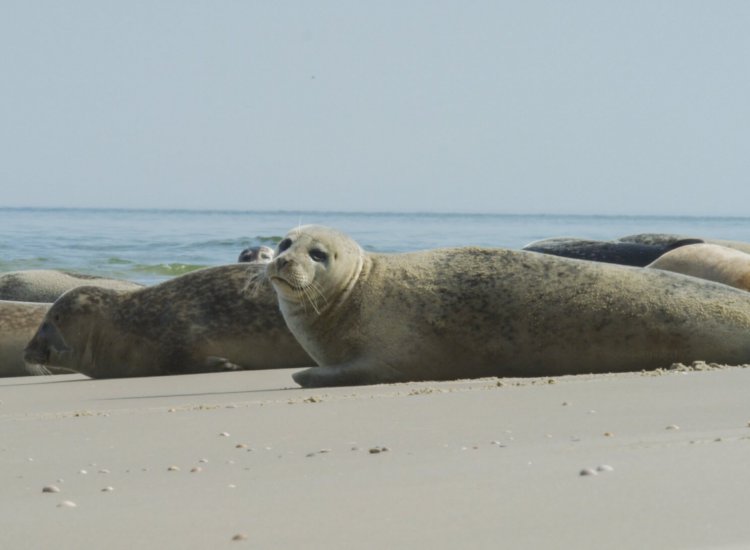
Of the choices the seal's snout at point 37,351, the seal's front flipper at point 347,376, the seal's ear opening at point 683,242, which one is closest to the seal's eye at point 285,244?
the seal's front flipper at point 347,376

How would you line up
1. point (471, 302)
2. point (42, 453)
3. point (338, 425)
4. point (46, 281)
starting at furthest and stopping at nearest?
point (46, 281), point (471, 302), point (338, 425), point (42, 453)

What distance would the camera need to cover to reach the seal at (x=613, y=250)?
11664mm

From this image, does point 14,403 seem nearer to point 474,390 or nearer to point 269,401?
point 269,401

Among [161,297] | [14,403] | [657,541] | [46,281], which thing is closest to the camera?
[657,541]

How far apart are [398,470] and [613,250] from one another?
9133 millimetres

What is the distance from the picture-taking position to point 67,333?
313 inches

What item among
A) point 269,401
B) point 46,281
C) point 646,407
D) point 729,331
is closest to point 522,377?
point 729,331

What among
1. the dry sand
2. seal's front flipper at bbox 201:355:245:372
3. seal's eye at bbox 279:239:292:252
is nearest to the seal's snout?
seal's front flipper at bbox 201:355:245:372

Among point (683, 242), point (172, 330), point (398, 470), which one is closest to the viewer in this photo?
point (398, 470)

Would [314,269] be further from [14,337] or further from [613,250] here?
[613,250]

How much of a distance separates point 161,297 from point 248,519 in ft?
18.2

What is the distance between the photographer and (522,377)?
6.09 m

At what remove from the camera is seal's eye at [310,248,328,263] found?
6.23m

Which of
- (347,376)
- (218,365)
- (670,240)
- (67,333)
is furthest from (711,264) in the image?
(67,333)
